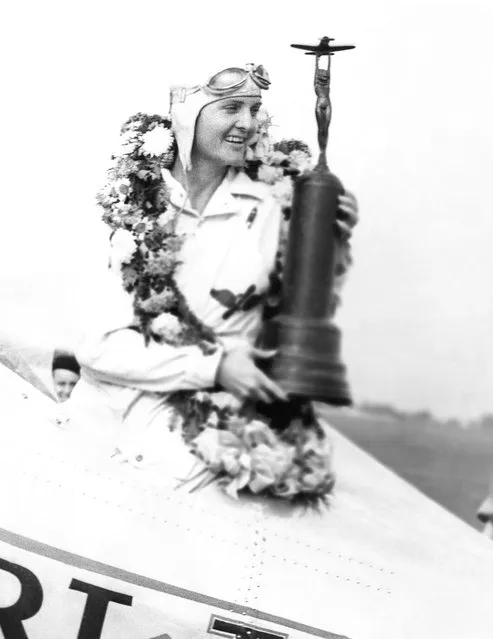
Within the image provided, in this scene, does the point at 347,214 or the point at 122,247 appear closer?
the point at 122,247

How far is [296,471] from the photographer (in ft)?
16.3

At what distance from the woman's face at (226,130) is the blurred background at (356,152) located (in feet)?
0.31

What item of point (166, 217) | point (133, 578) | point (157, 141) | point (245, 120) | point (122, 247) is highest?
point (245, 120)

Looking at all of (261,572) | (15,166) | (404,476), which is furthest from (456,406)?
(15,166)

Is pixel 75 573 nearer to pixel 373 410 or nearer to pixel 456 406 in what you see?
pixel 373 410

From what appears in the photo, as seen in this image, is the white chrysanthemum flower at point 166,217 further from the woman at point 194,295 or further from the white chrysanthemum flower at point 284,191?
the white chrysanthemum flower at point 284,191

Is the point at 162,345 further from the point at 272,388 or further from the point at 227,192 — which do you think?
the point at 227,192

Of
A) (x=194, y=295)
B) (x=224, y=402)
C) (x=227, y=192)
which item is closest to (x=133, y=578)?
(x=224, y=402)

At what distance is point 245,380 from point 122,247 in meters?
0.67

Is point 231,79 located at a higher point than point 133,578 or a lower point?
higher

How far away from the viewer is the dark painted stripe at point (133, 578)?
4816 mm

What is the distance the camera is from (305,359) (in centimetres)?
488

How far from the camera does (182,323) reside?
491 cm

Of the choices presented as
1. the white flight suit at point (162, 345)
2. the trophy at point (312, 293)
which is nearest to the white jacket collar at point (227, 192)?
the white flight suit at point (162, 345)
